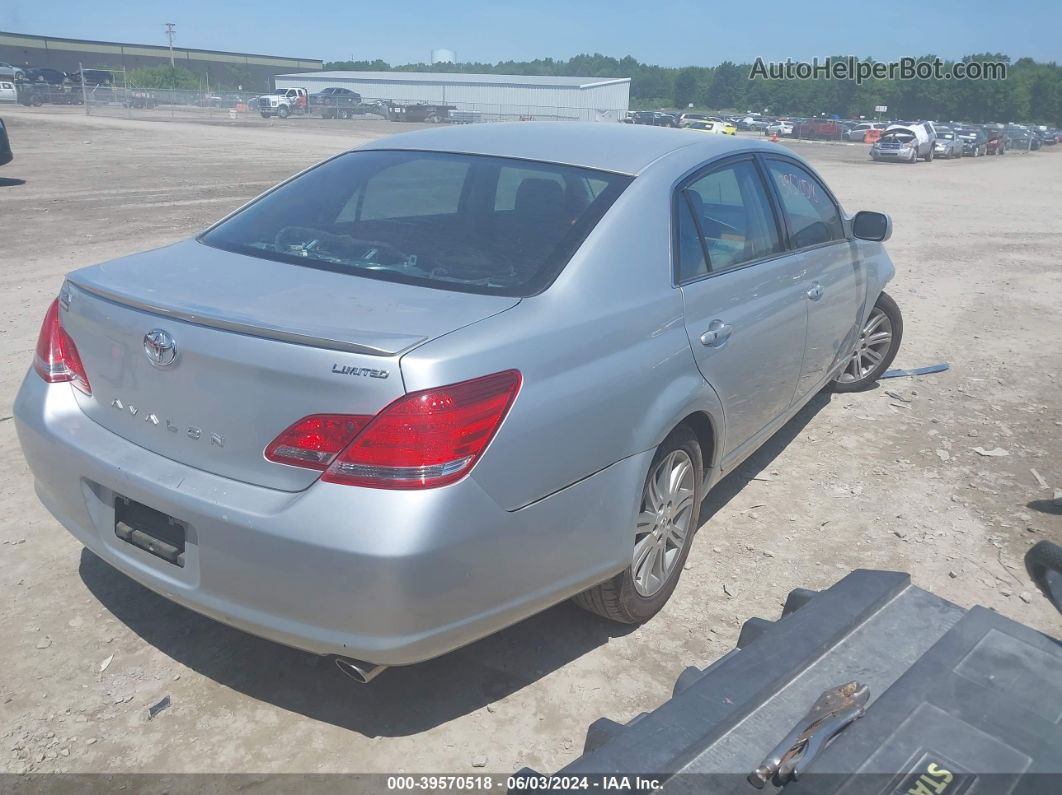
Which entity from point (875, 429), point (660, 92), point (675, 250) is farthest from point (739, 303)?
point (660, 92)

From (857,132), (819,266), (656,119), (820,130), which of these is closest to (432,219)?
(819,266)

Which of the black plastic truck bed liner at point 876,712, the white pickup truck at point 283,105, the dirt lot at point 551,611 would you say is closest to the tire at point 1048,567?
the black plastic truck bed liner at point 876,712

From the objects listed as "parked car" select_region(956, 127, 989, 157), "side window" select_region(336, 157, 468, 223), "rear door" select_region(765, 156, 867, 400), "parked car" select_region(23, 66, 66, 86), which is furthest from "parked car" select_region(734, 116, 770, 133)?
"side window" select_region(336, 157, 468, 223)

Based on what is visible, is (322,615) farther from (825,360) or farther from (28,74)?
(28,74)

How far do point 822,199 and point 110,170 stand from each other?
56.4 feet

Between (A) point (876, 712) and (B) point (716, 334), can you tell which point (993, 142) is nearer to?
(B) point (716, 334)

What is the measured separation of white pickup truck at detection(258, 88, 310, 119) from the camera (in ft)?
178

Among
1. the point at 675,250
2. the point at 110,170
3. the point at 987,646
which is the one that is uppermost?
the point at 675,250

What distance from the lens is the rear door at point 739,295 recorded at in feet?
11.2

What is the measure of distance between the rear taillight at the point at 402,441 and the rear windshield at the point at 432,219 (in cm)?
55

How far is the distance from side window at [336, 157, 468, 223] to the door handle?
3.48 feet

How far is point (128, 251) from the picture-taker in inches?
376

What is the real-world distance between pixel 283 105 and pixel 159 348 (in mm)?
57124

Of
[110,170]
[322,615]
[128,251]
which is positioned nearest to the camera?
[322,615]
